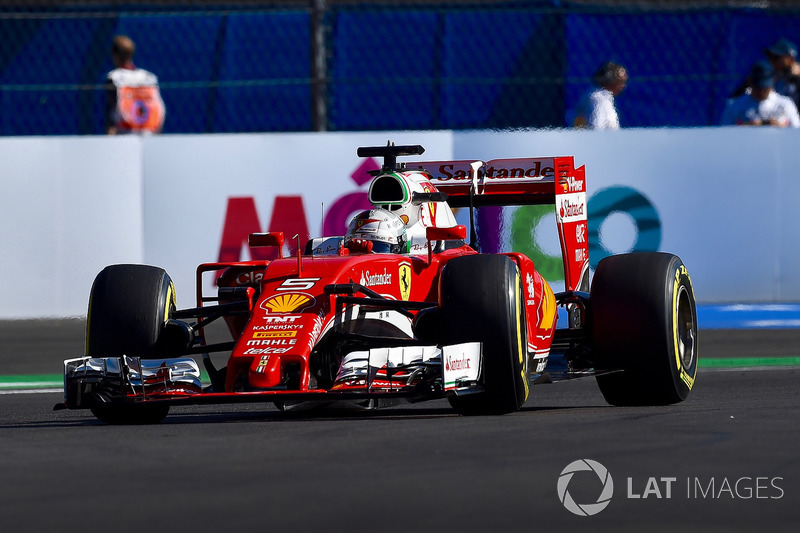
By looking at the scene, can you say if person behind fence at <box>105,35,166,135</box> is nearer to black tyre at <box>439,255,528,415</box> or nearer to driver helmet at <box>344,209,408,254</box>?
driver helmet at <box>344,209,408,254</box>

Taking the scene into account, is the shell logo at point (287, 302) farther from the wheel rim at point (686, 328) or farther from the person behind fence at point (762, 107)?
the person behind fence at point (762, 107)

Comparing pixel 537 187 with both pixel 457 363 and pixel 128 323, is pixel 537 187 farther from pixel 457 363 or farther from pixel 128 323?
pixel 128 323

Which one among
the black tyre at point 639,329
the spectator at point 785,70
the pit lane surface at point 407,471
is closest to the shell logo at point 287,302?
the pit lane surface at point 407,471

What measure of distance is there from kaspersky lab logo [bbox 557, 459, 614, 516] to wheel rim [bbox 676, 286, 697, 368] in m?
3.07

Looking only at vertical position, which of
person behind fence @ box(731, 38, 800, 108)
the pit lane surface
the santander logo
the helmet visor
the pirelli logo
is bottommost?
the pit lane surface

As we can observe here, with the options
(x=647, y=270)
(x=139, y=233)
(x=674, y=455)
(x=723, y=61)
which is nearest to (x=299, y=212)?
(x=139, y=233)

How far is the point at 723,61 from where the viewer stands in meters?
16.2

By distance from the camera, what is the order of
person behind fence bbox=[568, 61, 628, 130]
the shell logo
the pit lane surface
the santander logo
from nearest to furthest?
the pit lane surface → the santander logo → the shell logo → person behind fence bbox=[568, 61, 628, 130]

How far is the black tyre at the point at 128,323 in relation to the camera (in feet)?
24.2

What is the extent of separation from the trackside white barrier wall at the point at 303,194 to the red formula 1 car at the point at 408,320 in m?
3.44

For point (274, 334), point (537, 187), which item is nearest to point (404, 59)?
point (537, 187)

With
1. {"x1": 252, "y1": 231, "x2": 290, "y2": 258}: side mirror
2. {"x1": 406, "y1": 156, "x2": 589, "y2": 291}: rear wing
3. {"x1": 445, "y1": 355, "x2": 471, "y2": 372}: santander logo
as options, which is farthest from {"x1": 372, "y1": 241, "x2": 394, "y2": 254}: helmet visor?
{"x1": 445, "y1": 355, "x2": 471, "y2": 372}: santander logo

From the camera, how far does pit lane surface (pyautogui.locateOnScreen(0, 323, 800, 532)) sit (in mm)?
4309

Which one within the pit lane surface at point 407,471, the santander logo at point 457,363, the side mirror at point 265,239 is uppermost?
the side mirror at point 265,239
